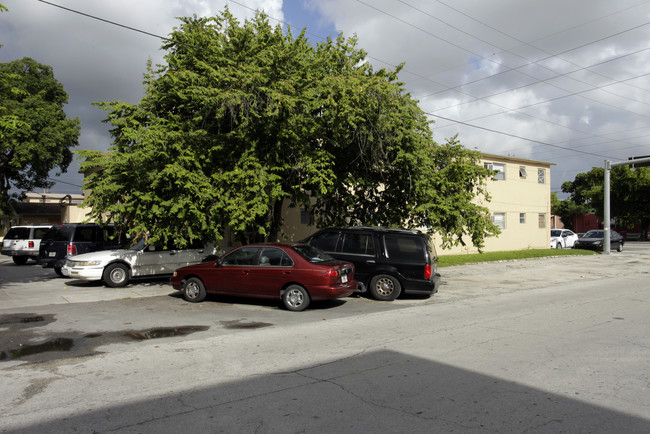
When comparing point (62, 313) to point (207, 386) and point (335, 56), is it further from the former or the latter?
point (335, 56)

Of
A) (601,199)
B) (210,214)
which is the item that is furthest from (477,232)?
(601,199)

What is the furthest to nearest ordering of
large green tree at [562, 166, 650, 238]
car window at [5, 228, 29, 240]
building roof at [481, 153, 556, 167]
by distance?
large green tree at [562, 166, 650, 238] → building roof at [481, 153, 556, 167] → car window at [5, 228, 29, 240]

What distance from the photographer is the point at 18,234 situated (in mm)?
22375

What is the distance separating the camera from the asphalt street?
167 inches

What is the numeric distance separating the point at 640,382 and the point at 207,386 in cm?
477

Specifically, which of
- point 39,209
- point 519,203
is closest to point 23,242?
point 519,203

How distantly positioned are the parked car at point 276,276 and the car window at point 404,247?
1.57 metres

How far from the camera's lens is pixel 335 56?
14.5m

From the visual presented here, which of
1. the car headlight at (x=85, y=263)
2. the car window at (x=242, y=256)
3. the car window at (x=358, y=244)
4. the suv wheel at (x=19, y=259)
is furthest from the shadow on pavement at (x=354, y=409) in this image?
the suv wheel at (x=19, y=259)

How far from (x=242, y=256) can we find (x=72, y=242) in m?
8.79

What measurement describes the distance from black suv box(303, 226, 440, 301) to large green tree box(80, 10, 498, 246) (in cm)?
171

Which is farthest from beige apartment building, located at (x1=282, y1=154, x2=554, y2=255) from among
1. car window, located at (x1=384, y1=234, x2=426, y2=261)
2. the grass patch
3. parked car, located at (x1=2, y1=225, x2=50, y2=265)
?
parked car, located at (x1=2, y1=225, x2=50, y2=265)

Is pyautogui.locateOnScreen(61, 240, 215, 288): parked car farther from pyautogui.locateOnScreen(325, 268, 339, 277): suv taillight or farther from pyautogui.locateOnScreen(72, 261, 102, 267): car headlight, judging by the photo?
pyautogui.locateOnScreen(325, 268, 339, 277): suv taillight

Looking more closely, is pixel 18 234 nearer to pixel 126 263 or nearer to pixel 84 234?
pixel 84 234
